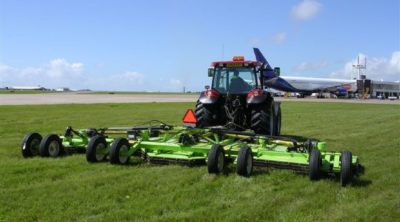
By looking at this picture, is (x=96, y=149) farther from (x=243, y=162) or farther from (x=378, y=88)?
(x=378, y=88)

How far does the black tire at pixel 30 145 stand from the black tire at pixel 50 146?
262 millimetres

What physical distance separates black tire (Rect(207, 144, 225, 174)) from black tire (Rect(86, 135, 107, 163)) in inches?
89.9

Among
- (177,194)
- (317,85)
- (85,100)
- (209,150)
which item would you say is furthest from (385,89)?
(177,194)

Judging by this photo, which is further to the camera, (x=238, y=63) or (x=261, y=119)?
(x=238, y=63)

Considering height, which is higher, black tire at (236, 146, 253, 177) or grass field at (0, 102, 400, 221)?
black tire at (236, 146, 253, 177)

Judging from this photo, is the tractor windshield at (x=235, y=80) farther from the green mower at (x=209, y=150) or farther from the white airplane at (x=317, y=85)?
the white airplane at (x=317, y=85)

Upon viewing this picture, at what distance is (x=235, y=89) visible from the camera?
40.5 ft

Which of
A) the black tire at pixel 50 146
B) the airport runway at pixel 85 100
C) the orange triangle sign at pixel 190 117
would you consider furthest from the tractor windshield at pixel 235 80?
the airport runway at pixel 85 100

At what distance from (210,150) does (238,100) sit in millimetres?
3914

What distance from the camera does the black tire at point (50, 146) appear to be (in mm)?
9797

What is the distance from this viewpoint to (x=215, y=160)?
805 cm

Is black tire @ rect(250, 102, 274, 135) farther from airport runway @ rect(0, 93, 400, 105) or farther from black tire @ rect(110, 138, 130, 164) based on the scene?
airport runway @ rect(0, 93, 400, 105)

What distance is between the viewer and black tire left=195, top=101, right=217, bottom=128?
1214cm

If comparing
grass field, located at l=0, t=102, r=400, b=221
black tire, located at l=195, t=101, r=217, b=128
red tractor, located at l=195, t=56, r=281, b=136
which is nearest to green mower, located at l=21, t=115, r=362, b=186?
grass field, located at l=0, t=102, r=400, b=221
